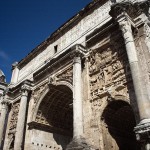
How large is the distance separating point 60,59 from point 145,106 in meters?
6.73

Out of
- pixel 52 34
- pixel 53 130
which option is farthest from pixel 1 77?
pixel 53 130

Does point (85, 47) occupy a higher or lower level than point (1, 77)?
lower

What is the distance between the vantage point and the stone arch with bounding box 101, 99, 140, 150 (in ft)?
27.6

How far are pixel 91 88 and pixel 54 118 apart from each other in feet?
16.3

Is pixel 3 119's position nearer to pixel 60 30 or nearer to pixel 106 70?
pixel 60 30

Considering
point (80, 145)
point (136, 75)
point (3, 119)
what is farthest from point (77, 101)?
point (3, 119)

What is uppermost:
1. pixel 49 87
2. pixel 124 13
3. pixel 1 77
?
pixel 1 77

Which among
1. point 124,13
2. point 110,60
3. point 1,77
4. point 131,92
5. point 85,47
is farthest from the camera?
point 1,77

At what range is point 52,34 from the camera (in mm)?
14891

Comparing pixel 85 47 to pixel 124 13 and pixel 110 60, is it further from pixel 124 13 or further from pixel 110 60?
pixel 124 13

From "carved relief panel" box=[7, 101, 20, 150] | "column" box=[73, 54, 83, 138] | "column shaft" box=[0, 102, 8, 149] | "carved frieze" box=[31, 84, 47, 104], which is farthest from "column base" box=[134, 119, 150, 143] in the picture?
"column shaft" box=[0, 102, 8, 149]

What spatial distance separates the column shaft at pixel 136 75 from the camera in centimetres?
658

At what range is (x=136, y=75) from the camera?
23.8 ft

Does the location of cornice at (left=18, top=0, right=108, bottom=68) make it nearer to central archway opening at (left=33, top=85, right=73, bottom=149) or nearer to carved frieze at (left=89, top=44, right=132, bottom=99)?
carved frieze at (left=89, top=44, right=132, bottom=99)
